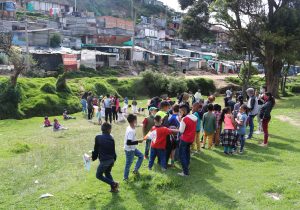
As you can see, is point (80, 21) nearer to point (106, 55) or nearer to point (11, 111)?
point (106, 55)

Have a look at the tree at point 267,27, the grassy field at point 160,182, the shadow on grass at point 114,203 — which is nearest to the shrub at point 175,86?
the tree at point 267,27

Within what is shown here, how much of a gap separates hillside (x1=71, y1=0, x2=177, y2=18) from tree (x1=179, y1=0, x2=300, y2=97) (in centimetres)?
7660

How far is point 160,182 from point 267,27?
91.8 feet

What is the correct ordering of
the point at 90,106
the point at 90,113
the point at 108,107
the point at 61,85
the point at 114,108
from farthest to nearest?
the point at 61,85 < the point at 90,113 < the point at 90,106 < the point at 114,108 < the point at 108,107

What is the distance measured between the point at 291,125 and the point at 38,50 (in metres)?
36.5

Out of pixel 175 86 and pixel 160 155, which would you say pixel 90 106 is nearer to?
pixel 160 155

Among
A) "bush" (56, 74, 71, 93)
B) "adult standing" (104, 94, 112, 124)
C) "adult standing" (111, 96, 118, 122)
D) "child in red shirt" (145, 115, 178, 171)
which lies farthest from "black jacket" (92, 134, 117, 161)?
"bush" (56, 74, 71, 93)

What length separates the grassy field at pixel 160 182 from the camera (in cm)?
806

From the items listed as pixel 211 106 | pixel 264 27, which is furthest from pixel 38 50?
pixel 211 106

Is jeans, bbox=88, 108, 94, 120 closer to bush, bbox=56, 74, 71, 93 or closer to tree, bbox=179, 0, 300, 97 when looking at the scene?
bush, bbox=56, 74, 71, 93

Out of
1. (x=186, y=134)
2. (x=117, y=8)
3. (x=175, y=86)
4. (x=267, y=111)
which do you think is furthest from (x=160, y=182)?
(x=117, y=8)

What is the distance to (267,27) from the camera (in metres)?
33.1

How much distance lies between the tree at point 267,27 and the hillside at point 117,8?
76604 millimetres

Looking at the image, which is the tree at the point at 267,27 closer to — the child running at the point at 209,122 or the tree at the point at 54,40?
the child running at the point at 209,122
